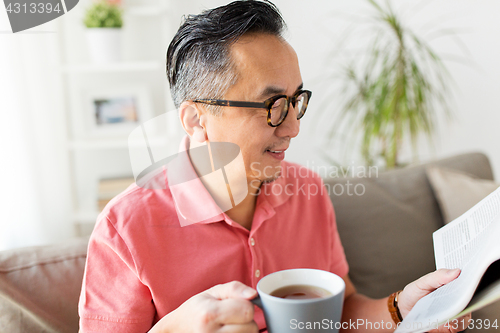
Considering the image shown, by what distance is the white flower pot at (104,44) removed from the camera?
1.72 meters

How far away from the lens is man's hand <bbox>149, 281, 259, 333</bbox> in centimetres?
51

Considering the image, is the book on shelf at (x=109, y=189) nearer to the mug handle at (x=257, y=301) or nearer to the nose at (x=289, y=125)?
the nose at (x=289, y=125)

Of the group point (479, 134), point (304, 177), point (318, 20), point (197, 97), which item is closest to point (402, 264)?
point (304, 177)

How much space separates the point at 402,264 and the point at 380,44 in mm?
1121

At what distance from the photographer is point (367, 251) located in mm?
1171

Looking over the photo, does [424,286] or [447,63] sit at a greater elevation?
[447,63]

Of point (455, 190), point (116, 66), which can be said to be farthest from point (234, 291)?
point (116, 66)

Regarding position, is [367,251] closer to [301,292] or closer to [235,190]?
[235,190]

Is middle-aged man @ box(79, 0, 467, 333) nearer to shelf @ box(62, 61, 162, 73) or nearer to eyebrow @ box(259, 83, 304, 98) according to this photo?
eyebrow @ box(259, 83, 304, 98)

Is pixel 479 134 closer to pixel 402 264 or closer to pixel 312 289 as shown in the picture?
pixel 402 264

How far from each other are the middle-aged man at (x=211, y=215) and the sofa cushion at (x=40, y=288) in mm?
161

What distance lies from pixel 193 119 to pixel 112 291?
359 mm

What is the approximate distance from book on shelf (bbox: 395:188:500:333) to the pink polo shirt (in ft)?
0.89

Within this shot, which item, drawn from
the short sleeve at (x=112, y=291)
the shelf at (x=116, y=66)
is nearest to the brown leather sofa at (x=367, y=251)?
the short sleeve at (x=112, y=291)
